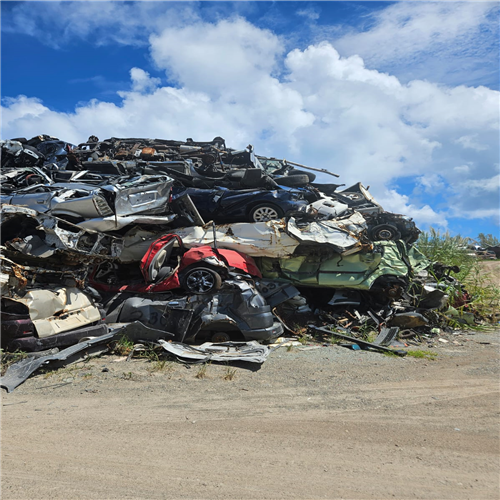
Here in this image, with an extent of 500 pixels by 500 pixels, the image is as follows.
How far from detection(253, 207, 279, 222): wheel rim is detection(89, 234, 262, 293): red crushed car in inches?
62.8

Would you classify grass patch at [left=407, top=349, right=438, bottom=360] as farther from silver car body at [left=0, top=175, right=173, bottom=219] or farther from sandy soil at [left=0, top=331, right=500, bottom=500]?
silver car body at [left=0, top=175, right=173, bottom=219]

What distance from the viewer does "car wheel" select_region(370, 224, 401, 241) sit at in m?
10.2

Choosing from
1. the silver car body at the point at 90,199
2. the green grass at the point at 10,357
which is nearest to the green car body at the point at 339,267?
the silver car body at the point at 90,199

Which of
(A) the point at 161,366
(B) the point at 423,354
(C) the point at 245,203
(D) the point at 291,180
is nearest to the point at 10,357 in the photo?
(A) the point at 161,366

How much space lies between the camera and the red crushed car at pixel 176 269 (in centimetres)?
701

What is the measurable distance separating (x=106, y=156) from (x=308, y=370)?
1178 centimetres

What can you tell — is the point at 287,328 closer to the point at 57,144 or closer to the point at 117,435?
the point at 117,435

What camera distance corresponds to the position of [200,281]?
6.96 metres

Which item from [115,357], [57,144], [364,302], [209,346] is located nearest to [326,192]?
[364,302]

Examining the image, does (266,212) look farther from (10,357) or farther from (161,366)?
(10,357)

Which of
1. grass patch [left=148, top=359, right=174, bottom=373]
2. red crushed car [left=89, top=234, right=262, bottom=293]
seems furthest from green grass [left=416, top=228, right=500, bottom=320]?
grass patch [left=148, top=359, right=174, bottom=373]

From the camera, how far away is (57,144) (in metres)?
14.1

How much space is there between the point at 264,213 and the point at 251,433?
6359 mm

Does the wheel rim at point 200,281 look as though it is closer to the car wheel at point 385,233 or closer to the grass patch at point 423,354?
the grass patch at point 423,354
